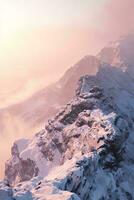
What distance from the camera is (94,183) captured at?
5674 inches

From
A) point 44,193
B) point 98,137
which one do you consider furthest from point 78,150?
point 44,193

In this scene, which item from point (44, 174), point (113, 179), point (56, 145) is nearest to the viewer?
point (113, 179)

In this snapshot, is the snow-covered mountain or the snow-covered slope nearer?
the snow-covered mountain

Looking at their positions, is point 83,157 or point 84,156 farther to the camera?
point 84,156

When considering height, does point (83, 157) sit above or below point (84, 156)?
below

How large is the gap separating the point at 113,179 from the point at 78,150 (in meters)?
15.9

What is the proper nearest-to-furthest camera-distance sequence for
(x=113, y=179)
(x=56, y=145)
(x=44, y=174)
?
(x=113, y=179)
(x=44, y=174)
(x=56, y=145)

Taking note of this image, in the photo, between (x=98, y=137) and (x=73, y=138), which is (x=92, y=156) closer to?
(x=98, y=137)

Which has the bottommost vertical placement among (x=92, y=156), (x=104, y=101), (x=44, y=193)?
(x=44, y=193)

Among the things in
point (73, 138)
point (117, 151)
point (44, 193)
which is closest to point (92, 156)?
point (117, 151)

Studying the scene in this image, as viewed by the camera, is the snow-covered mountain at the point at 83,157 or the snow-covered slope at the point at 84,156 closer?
the snow-covered mountain at the point at 83,157

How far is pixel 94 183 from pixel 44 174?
31234mm

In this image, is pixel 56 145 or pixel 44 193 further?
pixel 56 145

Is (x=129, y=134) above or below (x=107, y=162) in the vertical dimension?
above
